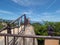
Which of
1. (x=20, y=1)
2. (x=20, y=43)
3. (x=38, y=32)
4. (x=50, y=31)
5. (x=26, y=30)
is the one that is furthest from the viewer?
(x=20, y=1)

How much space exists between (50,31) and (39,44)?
4043 mm

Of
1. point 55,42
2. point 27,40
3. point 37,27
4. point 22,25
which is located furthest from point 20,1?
point 55,42

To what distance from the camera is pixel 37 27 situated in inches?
235

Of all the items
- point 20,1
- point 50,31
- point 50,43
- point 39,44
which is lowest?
point 39,44

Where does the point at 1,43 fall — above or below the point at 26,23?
below

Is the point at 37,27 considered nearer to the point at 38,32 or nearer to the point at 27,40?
the point at 38,32

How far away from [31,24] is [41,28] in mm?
512

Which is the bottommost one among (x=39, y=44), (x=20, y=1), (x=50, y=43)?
(x=39, y=44)

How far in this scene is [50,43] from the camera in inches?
103

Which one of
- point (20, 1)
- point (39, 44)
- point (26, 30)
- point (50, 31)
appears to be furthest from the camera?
point (20, 1)

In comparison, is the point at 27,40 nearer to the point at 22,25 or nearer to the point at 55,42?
the point at 22,25

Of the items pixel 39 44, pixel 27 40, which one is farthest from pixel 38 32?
pixel 27 40

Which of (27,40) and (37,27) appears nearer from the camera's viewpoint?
(27,40)

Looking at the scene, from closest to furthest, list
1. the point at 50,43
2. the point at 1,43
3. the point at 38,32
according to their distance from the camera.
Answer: the point at 50,43 < the point at 1,43 < the point at 38,32
